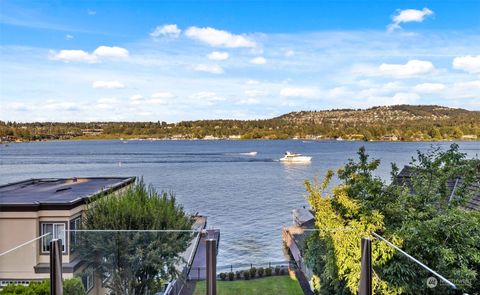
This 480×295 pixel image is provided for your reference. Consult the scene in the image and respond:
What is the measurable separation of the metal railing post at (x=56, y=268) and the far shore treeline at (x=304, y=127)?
48348 millimetres

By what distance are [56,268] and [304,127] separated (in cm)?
9463

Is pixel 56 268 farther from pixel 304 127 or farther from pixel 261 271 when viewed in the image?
pixel 304 127

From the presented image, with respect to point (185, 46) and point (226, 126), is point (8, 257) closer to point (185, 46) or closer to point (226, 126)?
point (185, 46)

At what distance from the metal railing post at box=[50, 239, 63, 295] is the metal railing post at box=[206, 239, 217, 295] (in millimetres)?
1161

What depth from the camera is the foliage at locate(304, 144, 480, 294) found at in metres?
4.11

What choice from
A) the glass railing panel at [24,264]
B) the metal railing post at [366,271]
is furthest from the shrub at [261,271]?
the glass railing panel at [24,264]

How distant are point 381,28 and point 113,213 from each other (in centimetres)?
2823

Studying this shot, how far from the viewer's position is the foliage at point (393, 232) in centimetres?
411

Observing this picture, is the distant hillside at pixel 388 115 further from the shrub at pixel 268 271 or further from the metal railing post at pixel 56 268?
the metal railing post at pixel 56 268

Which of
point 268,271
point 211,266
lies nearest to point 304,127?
point 268,271

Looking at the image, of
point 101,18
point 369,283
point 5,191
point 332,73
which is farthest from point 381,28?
point 369,283

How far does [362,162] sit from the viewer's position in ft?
23.1

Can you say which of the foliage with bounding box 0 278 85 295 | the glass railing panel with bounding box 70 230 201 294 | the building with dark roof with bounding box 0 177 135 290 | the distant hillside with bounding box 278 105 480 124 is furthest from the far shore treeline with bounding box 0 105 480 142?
the glass railing panel with bounding box 70 230 201 294

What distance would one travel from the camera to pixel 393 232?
17.7 feet
